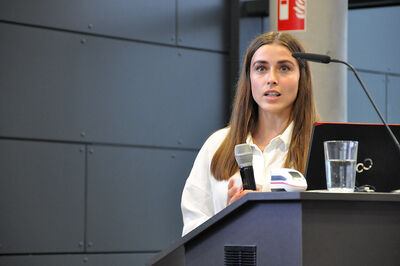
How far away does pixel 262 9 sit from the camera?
5.08 meters

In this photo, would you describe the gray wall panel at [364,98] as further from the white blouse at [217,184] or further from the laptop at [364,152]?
the laptop at [364,152]

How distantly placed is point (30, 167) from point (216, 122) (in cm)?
145

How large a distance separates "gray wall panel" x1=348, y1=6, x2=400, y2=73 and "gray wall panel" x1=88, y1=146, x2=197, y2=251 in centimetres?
161

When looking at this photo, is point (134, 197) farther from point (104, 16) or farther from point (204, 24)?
point (204, 24)

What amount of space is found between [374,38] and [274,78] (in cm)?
304

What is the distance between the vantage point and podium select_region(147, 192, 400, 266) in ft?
5.51

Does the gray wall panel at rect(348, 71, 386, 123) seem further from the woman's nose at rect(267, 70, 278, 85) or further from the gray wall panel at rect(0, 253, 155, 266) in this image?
the woman's nose at rect(267, 70, 278, 85)

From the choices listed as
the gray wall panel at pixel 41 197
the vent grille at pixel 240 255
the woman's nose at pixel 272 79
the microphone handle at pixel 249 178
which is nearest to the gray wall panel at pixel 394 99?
the gray wall panel at pixel 41 197

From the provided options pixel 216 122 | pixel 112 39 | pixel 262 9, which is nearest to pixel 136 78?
pixel 112 39

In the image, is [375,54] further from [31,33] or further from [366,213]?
[366,213]

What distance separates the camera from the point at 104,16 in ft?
15.1

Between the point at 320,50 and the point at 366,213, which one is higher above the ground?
the point at 320,50

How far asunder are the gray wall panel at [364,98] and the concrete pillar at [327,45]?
1.38 m

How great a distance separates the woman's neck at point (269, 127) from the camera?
2.83m
